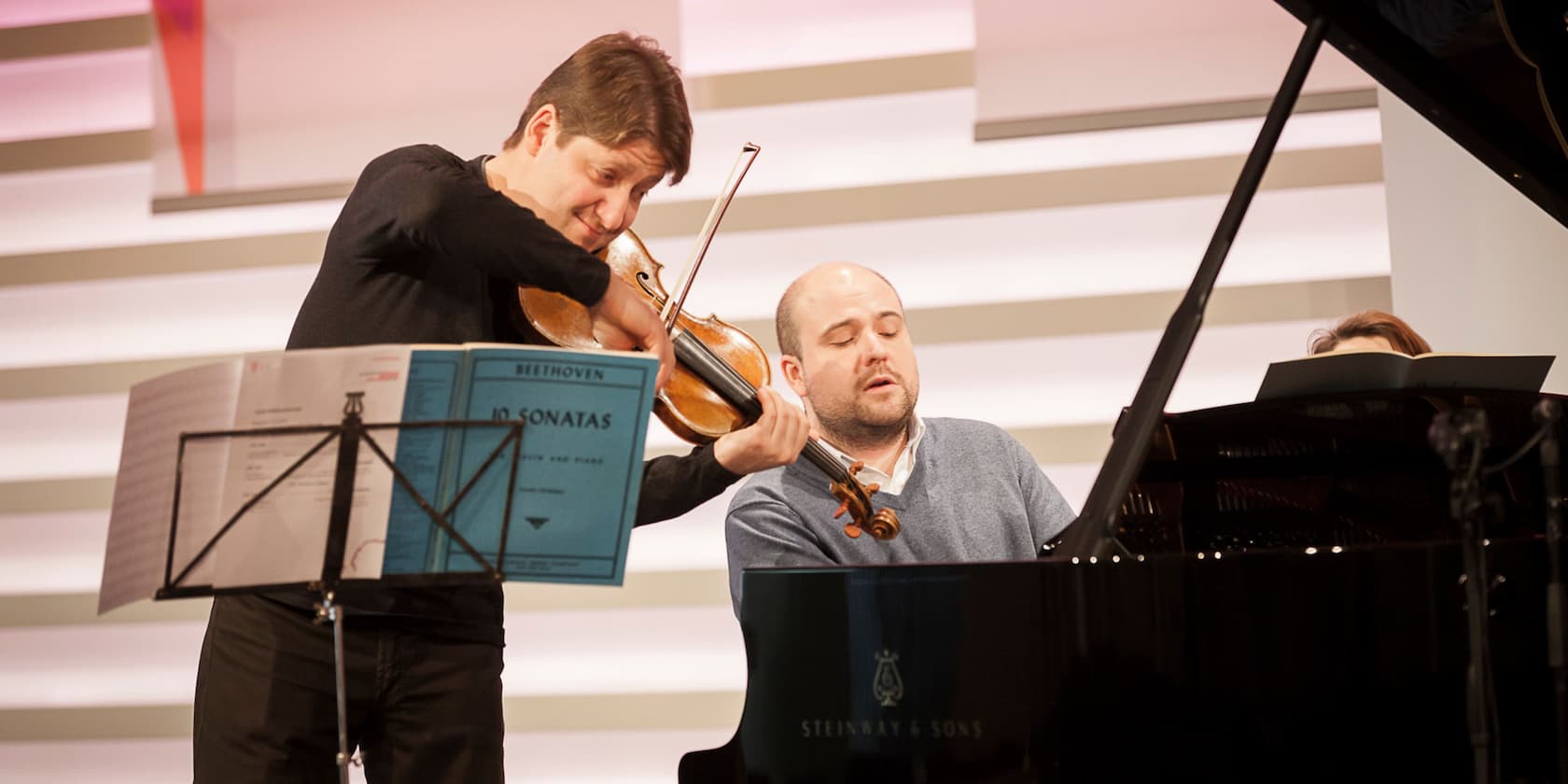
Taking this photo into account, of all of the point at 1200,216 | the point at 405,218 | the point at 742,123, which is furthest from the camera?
the point at 742,123

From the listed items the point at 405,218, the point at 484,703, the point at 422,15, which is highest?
the point at 422,15

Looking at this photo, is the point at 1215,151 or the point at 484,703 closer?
the point at 484,703

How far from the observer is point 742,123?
3.28 metres

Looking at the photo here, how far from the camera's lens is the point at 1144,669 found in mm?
1465

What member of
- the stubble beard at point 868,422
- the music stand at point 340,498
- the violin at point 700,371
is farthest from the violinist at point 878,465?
the music stand at point 340,498

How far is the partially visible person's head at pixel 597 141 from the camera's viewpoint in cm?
183

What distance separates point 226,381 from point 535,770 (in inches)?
76.9

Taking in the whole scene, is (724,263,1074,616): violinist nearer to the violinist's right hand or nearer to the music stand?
the violinist's right hand

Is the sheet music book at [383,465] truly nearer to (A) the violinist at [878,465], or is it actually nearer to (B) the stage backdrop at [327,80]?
(A) the violinist at [878,465]

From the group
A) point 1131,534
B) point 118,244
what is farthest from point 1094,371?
point 118,244

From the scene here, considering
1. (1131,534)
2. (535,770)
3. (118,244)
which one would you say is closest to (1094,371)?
(1131,534)

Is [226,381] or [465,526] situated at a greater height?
[226,381]

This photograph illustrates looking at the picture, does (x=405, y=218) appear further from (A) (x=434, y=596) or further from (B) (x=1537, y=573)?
(B) (x=1537, y=573)

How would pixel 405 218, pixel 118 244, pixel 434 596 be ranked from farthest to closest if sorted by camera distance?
pixel 118 244, pixel 434 596, pixel 405 218
